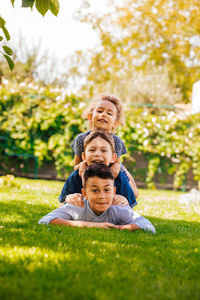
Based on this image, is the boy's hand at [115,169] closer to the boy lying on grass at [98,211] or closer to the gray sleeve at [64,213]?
the boy lying on grass at [98,211]

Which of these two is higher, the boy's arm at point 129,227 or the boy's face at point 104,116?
the boy's face at point 104,116

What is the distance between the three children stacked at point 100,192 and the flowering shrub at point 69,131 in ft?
13.6

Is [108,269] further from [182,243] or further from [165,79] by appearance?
[165,79]

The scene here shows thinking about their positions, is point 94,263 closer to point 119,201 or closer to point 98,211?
point 98,211

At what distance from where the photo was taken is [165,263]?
2037 mm

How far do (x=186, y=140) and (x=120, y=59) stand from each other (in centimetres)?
1213

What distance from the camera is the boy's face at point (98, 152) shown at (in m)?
3.32

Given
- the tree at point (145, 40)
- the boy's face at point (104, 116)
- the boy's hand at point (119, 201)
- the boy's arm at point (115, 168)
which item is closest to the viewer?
the boy's hand at point (119, 201)

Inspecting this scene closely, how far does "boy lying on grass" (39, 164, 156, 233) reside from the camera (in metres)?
3.01

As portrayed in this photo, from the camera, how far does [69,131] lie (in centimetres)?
793

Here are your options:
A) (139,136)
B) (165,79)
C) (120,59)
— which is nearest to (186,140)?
(139,136)

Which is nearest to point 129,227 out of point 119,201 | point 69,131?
point 119,201

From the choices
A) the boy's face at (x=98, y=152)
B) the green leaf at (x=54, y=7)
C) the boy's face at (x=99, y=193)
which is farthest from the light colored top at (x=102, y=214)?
the green leaf at (x=54, y=7)

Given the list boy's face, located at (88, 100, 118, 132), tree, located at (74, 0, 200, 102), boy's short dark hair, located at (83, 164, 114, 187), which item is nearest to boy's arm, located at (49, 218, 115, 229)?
boy's short dark hair, located at (83, 164, 114, 187)
